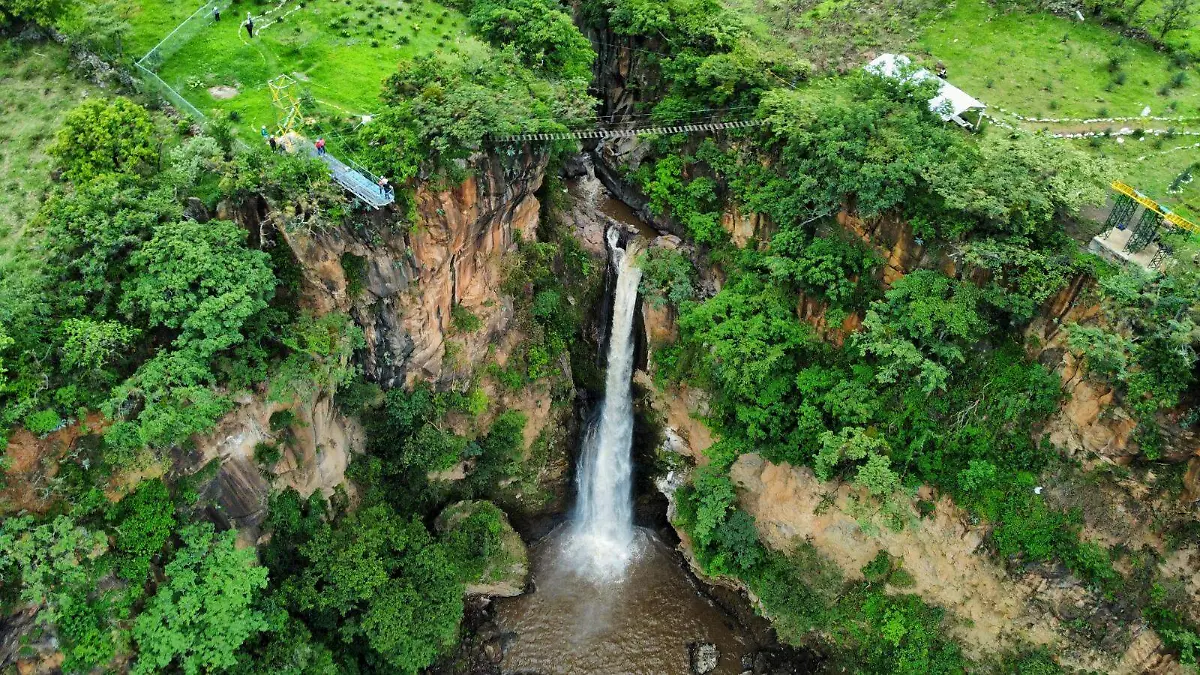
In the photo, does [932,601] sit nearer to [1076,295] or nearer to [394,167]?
[1076,295]

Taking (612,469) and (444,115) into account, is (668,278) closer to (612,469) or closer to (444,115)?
Result: (612,469)

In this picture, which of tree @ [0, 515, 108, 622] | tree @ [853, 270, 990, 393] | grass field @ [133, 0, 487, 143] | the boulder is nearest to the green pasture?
tree @ [853, 270, 990, 393]

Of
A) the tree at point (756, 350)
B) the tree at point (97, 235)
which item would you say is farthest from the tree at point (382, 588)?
the tree at point (756, 350)

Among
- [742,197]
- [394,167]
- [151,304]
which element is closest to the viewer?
[151,304]

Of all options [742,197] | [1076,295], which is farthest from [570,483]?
[1076,295]

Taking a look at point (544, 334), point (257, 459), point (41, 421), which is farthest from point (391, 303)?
point (41, 421)

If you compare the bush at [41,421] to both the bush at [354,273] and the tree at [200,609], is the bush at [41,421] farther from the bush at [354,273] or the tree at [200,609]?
A: the bush at [354,273]

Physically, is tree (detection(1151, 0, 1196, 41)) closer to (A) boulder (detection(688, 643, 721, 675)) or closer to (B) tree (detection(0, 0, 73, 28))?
(A) boulder (detection(688, 643, 721, 675))
